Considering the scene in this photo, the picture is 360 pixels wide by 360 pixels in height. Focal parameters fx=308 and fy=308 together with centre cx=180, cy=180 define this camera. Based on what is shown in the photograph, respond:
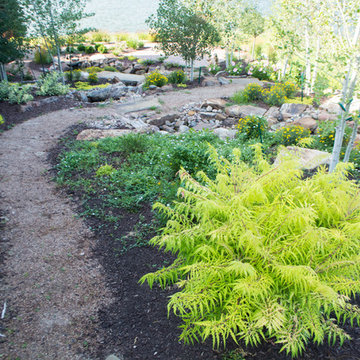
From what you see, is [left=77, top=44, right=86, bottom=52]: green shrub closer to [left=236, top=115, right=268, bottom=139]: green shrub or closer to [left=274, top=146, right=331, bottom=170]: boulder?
[left=236, top=115, right=268, bottom=139]: green shrub

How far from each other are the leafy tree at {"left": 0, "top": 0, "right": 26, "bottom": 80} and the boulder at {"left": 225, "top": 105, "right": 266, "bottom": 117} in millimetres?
8412

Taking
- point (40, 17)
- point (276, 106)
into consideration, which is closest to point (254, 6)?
point (276, 106)

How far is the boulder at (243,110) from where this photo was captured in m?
10.8

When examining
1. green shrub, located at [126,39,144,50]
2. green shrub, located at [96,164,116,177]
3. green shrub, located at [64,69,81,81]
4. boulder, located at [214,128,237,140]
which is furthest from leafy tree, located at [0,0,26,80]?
green shrub, located at [126,39,144,50]

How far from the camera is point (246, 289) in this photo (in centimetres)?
197

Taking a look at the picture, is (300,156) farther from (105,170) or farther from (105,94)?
(105,94)

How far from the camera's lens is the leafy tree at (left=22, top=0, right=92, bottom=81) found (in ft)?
43.6

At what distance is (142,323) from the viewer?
317 centimetres

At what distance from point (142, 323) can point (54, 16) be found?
14788 mm

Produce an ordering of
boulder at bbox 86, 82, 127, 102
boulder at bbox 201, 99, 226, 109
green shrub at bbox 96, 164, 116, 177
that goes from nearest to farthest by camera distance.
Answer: green shrub at bbox 96, 164, 116, 177, boulder at bbox 201, 99, 226, 109, boulder at bbox 86, 82, 127, 102

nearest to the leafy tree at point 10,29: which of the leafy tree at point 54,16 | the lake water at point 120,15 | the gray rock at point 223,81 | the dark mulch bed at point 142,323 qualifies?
the leafy tree at point 54,16

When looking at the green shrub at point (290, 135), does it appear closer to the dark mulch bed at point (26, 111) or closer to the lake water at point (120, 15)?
the dark mulch bed at point (26, 111)

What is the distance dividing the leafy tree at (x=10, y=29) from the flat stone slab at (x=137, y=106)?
4.50 metres

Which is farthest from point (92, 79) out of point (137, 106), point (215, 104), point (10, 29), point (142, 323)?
point (142, 323)
